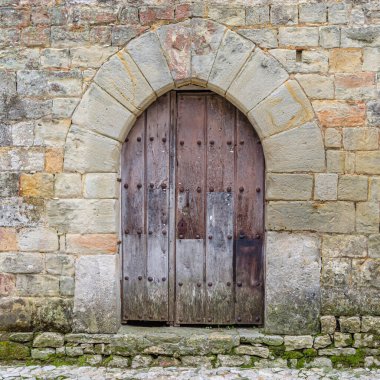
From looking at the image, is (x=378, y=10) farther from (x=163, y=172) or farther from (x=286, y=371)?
(x=286, y=371)

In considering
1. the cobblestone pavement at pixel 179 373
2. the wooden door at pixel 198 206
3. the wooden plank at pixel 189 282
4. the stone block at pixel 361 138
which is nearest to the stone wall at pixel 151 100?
the stone block at pixel 361 138

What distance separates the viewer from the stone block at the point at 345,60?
144 inches

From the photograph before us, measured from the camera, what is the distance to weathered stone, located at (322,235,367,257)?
368 centimetres

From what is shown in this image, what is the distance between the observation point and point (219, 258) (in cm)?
393

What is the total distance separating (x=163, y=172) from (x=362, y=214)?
1521 mm

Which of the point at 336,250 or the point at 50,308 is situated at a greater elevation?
the point at 336,250

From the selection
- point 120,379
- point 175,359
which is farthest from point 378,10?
point 120,379

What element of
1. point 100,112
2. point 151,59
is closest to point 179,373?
point 100,112

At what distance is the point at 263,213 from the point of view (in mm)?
3902

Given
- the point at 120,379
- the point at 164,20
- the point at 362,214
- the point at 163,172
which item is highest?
the point at 164,20

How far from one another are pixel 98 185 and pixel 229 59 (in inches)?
52.8

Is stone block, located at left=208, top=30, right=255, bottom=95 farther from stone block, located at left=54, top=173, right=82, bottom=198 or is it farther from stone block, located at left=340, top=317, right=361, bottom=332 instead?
stone block, located at left=340, top=317, right=361, bottom=332

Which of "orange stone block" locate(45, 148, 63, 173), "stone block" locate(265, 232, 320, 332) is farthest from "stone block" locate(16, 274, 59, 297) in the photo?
"stone block" locate(265, 232, 320, 332)

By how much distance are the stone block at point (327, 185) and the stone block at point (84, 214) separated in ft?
4.97
